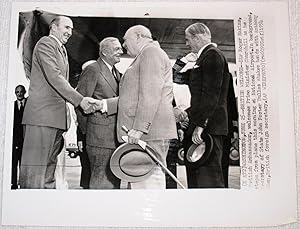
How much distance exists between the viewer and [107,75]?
3.31 ft

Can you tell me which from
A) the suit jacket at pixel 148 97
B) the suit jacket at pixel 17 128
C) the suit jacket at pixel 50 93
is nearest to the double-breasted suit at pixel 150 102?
the suit jacket at pixel 148 97

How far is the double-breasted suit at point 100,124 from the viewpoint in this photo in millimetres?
982

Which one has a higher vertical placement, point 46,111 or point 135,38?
point 135,38

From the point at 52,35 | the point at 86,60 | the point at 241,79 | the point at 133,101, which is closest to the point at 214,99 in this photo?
the point at 241,79

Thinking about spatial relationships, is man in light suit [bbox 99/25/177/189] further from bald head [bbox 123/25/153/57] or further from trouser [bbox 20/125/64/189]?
trouser [bbox 20/125/64/189]

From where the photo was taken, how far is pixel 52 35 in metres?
1.03

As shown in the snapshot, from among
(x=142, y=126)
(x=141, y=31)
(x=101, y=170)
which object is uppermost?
(x=141, y=31)

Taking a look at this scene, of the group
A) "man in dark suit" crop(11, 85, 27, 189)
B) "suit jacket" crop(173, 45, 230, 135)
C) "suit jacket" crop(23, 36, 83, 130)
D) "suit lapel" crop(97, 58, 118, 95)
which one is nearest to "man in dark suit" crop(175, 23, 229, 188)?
"suit jacket" crop(173, 45, 230, 135)

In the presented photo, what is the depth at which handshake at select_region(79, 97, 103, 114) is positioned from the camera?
1.00 metres

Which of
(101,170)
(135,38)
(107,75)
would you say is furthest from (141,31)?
(101,170)

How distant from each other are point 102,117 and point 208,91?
264mm

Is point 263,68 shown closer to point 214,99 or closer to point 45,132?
point 214,99

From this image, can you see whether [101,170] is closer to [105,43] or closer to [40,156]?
[40,156]

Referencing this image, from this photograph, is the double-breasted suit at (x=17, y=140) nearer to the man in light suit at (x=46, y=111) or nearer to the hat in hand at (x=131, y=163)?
the man in light suit at (x=46, y=111)
